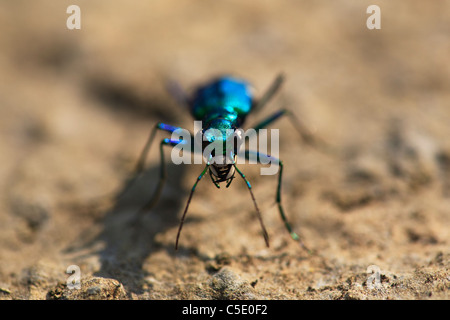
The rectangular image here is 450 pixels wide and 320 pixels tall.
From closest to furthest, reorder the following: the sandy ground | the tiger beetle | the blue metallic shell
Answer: the sandy ground → the tiger beetle → the blue metallic shell

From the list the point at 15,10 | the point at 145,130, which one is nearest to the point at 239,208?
the point at 145,130

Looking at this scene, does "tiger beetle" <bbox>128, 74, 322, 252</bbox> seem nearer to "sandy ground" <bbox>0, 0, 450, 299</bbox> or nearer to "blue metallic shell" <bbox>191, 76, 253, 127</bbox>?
"blue metallic shell" <bbox>191, 76, 253, 127</bbox>

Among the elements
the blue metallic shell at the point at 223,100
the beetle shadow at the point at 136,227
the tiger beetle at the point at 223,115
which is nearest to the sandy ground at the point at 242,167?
the beetle shadow at the point at 136,227

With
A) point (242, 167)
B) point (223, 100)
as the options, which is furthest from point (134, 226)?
point (223, 100)

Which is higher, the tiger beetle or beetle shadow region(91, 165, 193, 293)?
the tiger beetle

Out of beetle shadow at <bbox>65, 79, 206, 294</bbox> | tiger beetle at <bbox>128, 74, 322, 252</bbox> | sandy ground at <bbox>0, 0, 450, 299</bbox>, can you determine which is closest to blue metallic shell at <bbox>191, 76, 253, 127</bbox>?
tiger beetle at <bbox>128, 74, 322, 252</bbox>

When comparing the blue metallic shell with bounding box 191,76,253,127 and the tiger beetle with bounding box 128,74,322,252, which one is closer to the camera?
the tiger beetle with bounding box 128,74,322,252

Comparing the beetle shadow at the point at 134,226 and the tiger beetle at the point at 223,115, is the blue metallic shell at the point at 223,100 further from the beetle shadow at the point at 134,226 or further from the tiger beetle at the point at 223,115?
the beetle shadow at the point at 134,226
